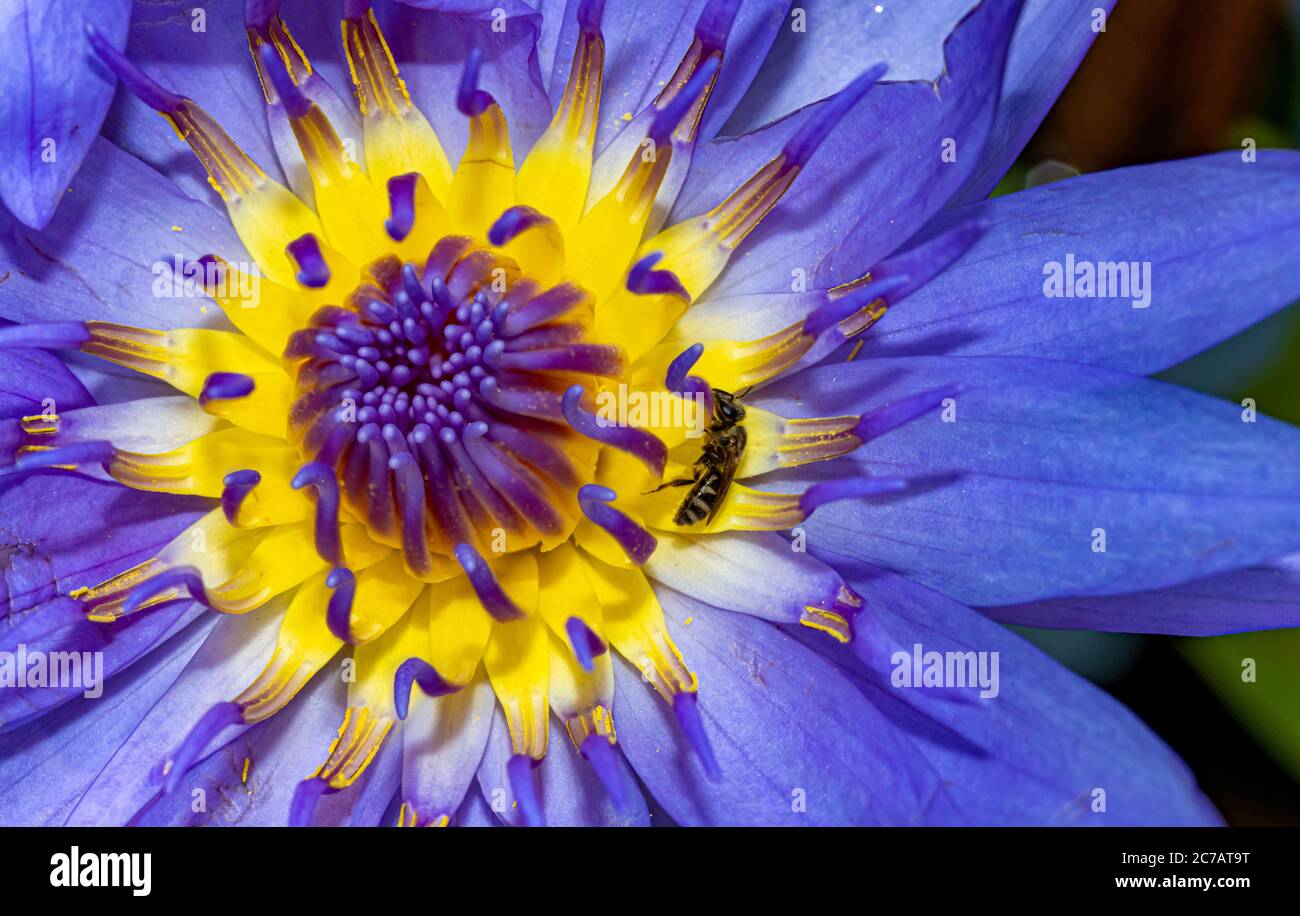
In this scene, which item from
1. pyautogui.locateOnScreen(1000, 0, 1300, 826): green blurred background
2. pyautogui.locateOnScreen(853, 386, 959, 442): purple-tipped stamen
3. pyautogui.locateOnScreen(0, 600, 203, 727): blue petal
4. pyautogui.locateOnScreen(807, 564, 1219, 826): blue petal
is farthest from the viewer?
pyautogui.locateOnScreen(1000, 0, 1300, 826): green blurred background

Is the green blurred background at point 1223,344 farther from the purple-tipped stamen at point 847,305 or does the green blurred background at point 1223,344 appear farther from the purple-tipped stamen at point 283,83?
the purple-tipped stamen at point 283,83

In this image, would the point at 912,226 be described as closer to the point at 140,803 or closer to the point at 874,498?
the point at 874,498

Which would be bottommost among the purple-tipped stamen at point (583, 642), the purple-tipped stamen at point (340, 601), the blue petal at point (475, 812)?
the blue petal at point (475, 812)

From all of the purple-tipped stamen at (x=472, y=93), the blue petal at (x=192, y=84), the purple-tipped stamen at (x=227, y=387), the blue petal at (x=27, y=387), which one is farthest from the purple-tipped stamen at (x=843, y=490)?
the blue petal at (x=27, y=387)

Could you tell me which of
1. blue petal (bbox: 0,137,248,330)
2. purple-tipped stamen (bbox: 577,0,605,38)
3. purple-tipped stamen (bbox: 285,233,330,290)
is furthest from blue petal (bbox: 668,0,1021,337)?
blue petal (bbox: 0,137,248,330)

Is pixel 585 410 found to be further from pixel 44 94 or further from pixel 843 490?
pixel 44 94

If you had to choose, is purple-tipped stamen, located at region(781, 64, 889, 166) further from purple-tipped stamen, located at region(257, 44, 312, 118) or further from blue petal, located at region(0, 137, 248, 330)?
blue petal, located at region(0, 137, 248, 330)
